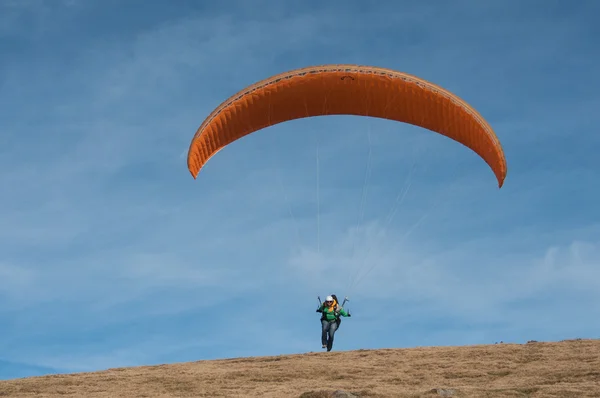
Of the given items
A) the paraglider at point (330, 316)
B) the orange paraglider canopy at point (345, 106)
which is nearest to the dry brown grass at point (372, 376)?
the paraglider at point (330, 316)

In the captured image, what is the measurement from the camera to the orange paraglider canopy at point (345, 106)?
22.5 meters

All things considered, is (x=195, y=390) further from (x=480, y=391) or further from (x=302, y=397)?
(x=480, y=391)

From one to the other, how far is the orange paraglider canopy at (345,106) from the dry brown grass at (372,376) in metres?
4.91

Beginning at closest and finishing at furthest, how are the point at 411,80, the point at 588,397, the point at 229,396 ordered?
the point at 588,397 → the point at 229,396 → the point at 411,80

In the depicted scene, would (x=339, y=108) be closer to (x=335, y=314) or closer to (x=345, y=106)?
(x=345, y=106)

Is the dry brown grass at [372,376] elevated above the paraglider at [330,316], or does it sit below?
below

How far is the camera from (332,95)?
23594 mm

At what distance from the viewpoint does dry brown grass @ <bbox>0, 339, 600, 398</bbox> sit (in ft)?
60.5

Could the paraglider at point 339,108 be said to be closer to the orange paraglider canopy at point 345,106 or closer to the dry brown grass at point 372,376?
the orange paraglider canopy at point 345,106

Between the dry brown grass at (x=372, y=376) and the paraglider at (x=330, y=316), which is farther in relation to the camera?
the paraglider at (x=330, y=316)

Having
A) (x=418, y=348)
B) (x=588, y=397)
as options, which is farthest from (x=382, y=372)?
(x=588, y=397)

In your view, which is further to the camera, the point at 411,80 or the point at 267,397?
the point at 411,80

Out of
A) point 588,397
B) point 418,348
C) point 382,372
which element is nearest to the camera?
point 588,397

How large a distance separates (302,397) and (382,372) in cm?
398
